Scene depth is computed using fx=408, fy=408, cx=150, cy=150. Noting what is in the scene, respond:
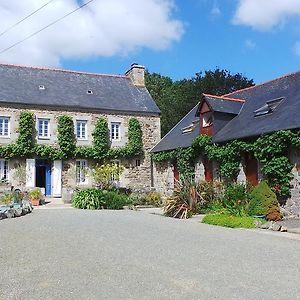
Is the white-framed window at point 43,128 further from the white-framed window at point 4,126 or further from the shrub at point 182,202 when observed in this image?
the shrub at point 182,202

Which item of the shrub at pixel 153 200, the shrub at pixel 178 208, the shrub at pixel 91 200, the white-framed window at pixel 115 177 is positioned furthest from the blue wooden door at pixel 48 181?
the shrub at pixel 178 208

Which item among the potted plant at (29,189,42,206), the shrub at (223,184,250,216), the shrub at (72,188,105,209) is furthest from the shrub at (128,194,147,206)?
the shrub at (223,184,250,216)

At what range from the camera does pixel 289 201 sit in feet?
49.8

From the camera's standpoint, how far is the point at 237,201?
1435 centimetres

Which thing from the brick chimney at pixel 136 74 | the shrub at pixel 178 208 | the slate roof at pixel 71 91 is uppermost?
the brick chimney at pixel 136 74

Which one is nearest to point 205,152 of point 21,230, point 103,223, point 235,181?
point 235,181

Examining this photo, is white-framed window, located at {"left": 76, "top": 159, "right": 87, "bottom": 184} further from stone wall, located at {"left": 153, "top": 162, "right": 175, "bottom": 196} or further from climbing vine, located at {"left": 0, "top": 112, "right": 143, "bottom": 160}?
stone wall, located at {"left": 153, "top": 162, "right": 175, "bottom": 196}

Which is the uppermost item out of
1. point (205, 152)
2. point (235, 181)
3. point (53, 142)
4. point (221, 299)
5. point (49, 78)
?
point (49, 78)

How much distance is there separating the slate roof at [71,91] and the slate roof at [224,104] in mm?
10375

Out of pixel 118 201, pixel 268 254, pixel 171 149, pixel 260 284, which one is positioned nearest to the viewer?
pixel 260 284

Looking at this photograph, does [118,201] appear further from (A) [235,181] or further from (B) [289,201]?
(B) [289,201]

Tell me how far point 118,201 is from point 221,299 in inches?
600

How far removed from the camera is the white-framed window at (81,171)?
28453 mm

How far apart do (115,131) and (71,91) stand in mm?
4331
